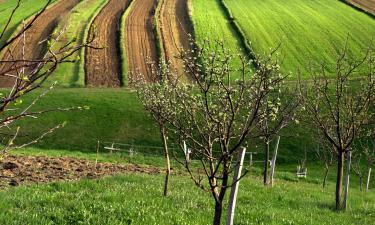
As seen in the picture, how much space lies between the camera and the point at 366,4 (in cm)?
8375

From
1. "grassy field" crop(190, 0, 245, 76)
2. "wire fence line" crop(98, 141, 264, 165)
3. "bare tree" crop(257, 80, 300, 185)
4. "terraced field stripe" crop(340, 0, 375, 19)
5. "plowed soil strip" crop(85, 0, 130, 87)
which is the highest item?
"terraced field stripe" crop(340, 0, 375, 19)

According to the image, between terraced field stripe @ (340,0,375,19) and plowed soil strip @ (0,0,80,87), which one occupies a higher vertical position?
terraced field stripe @ (340,0,375,19)

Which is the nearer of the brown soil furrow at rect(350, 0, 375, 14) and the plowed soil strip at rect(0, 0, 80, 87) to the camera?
the plowed soil strip at rect(0, 0, 80, 87)

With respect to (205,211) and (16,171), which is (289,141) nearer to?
(16,171)

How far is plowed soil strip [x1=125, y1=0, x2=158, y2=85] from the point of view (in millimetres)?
53603

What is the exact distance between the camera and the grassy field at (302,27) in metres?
61.1

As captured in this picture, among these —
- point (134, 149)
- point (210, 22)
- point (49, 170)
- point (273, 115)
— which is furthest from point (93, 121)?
point (273, 115)

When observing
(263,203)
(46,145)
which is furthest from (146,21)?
(263,203)

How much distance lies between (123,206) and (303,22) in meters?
67.4

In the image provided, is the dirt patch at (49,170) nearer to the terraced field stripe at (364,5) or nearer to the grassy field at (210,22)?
the grassy field at (210,22)

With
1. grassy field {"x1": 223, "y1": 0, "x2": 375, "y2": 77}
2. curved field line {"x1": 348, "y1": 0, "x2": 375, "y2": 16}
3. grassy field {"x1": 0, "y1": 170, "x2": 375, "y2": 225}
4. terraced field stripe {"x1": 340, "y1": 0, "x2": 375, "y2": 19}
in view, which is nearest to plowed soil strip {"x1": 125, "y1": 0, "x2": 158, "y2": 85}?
grassy field {"x1": 223, "y1": 0, "x2": 375, "y2": 77}

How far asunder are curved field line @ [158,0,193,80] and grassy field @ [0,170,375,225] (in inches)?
1399

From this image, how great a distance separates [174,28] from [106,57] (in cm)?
1402

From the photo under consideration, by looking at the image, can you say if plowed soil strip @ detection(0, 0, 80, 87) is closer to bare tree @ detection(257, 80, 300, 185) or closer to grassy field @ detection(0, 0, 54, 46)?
grassy field @ detection(0, 0, 54, 46)
